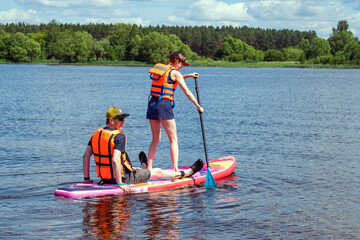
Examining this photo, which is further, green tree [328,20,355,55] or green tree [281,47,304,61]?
green tree [281,47,304,61]

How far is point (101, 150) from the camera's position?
799 cm

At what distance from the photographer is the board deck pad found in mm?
8469

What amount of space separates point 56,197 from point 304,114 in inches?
727

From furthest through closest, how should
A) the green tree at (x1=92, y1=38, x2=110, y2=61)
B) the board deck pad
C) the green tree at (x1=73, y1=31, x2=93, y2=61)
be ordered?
1. the green tree at (x1=92, y1=38, x2=110, y2=61)
2. the green tree at (x1=73, y1=31, x2=93, y2=61)
3. the board deck pad

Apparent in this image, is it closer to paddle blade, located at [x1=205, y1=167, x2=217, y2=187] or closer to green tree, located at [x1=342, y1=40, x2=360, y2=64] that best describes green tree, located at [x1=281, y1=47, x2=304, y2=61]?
green tree, located at [x1=342, y1=40, x2=360, y2=64]

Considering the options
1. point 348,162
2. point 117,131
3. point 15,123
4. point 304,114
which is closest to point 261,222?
point 117,131

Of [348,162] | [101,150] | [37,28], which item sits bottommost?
[348,162]

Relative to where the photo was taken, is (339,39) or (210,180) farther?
(339,39)

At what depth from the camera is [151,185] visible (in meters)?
9.09

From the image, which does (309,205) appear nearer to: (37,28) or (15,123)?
(15,123)

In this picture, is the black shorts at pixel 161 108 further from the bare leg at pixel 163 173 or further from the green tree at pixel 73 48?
the green tree at pixel 73 48

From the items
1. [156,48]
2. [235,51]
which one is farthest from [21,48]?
[235,51]

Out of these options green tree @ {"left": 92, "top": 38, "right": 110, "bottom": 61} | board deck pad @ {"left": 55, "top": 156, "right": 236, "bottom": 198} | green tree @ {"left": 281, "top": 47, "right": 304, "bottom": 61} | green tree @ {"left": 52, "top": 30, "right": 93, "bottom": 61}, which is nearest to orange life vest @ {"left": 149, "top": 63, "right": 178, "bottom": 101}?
board deck pad @ {"left": 55, "top": 156, "right": 236, "bottom": 198}

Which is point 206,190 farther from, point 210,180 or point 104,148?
point 104,148
